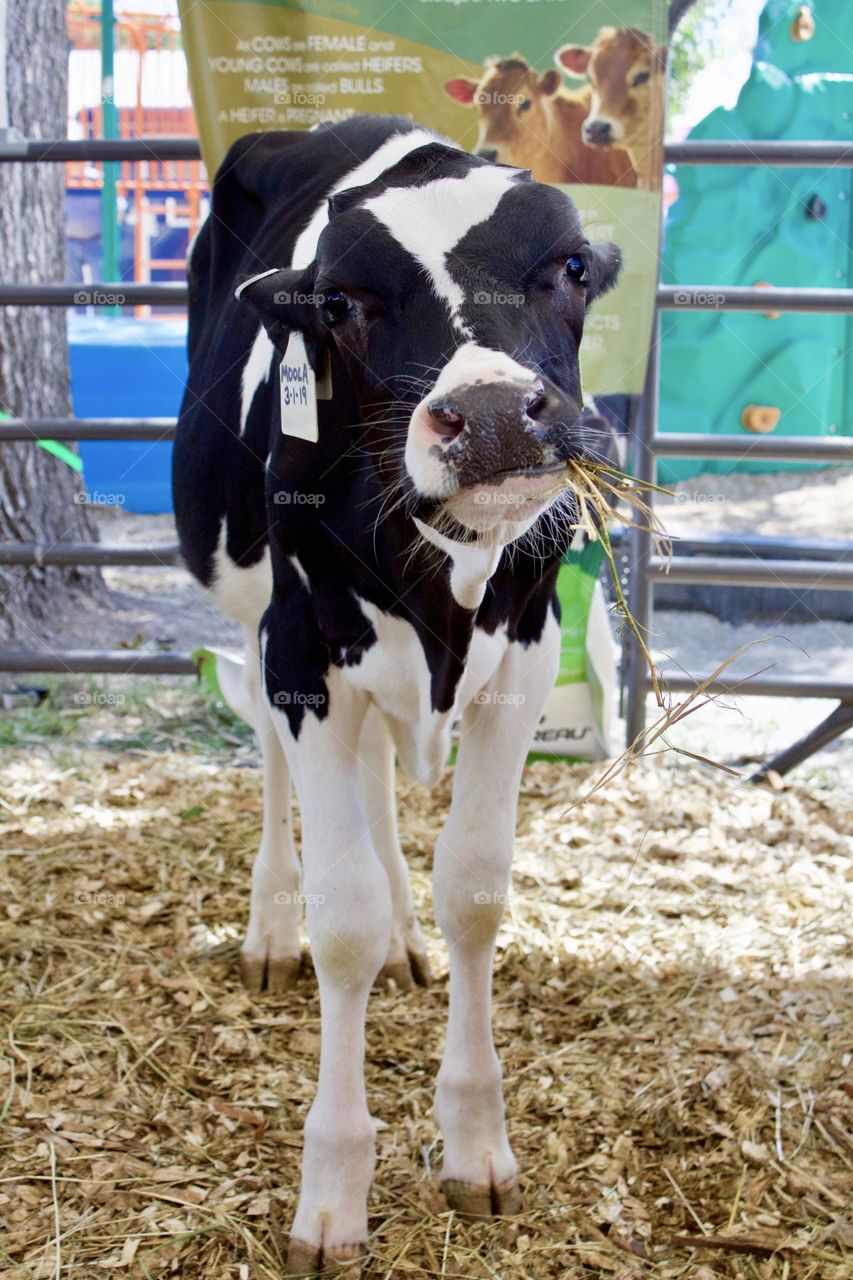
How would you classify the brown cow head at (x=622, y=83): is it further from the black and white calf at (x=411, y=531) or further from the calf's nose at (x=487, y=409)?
the calf's nose at (x=487, y=409)

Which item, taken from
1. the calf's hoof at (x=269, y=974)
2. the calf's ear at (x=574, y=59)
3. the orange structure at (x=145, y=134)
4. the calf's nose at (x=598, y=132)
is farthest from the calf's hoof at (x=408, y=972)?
the orange structure at (x=145, y=134)

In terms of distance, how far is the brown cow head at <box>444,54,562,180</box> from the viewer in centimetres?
395

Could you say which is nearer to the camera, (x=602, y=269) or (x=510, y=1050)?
(x=602, y=269)

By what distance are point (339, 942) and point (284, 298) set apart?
111 centimetres

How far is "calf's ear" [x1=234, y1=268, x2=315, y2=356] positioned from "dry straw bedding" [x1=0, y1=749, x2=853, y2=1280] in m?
1.51

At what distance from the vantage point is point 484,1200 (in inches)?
93.6

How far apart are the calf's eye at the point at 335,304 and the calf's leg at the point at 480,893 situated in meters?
0.69

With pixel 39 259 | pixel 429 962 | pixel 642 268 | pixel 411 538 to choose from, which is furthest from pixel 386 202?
pixel 39 259

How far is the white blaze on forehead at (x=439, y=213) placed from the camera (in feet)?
6.60

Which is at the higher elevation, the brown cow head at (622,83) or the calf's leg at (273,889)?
the brown cow head at (622,83)

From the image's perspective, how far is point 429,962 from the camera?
330 centimetres

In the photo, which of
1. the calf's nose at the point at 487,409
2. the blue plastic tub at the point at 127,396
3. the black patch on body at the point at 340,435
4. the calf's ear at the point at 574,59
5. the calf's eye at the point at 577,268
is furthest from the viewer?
the blue plastic tub at the point at 127,396

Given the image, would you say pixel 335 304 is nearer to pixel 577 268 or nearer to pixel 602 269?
pixel 577 268

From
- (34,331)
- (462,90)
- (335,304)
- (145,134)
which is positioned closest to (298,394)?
(335,304)
